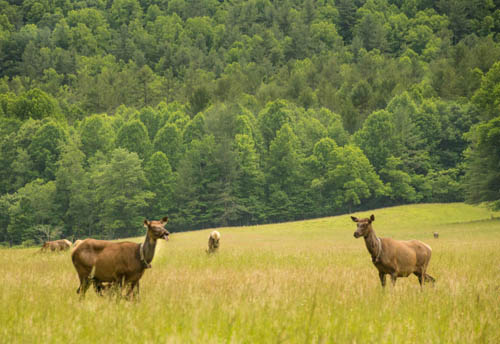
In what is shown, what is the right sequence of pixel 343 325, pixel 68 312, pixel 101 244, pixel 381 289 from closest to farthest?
pixel 343 325, pixel 68 312, pixel 101 244, pixel 381 289

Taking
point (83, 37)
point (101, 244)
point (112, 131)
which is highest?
point (83, 37)

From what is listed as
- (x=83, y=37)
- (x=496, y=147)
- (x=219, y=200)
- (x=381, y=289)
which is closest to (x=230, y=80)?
(x=219, y=200)

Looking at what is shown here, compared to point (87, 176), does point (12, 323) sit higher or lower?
lower

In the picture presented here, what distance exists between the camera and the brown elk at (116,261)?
9.40m

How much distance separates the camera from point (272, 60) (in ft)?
573

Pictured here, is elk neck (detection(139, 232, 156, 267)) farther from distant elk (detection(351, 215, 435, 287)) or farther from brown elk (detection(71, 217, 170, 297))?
distant elk (detection(351, 215, 435, 287))

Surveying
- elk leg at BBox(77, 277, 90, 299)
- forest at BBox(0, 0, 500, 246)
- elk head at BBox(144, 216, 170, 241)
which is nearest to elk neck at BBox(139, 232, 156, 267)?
elk head at BBox(144, 216, 170, 241)

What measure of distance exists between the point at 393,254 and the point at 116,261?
5.98m

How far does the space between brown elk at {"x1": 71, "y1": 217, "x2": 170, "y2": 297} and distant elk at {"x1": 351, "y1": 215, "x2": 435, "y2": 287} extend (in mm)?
4350

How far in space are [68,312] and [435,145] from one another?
294ft

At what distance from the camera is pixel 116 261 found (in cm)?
960

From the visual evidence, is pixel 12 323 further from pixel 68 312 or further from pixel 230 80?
pixel 230 80

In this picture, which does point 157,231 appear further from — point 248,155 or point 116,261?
point 248,155

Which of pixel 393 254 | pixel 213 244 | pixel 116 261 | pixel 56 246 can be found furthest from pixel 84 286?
pixel 56 246
